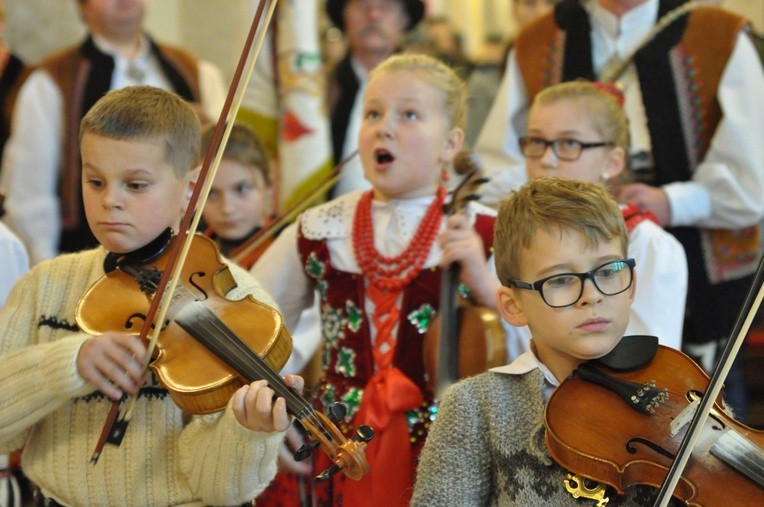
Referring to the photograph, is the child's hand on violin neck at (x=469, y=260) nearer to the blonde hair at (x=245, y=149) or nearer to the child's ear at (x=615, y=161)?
the child's ear at (x=615, y=161)

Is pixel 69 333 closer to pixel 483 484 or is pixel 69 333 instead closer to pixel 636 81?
pixel 483 484

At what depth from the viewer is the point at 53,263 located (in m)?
2.08

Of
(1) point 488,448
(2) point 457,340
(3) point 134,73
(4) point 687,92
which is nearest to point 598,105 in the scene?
(4) point 687,92

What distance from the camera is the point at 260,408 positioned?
1.69 meters

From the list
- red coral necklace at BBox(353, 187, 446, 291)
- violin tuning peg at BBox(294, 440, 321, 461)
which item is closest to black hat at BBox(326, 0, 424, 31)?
red coral necklace at BBox(353, 187, 446, 291)

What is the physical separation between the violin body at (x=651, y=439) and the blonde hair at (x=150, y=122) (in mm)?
778

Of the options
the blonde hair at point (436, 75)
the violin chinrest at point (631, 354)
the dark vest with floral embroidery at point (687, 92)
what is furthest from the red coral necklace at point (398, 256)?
the dark vest with floral embroidery at point (687, 92)

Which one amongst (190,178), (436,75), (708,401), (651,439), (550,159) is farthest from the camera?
(550,159)

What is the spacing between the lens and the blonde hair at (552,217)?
→ 173cm

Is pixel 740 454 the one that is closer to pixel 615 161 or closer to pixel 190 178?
pixel 190 178

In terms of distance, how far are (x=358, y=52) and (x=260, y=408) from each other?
2296mm

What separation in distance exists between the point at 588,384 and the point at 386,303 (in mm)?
771

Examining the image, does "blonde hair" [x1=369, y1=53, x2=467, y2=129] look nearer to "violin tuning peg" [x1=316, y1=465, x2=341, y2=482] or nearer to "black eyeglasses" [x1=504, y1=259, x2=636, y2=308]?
"black eyeglasses" [x1=504, y1=259, x2=636, y2=308]

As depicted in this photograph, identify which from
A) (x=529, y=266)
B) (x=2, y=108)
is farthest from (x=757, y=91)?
(x=2, y=108)
